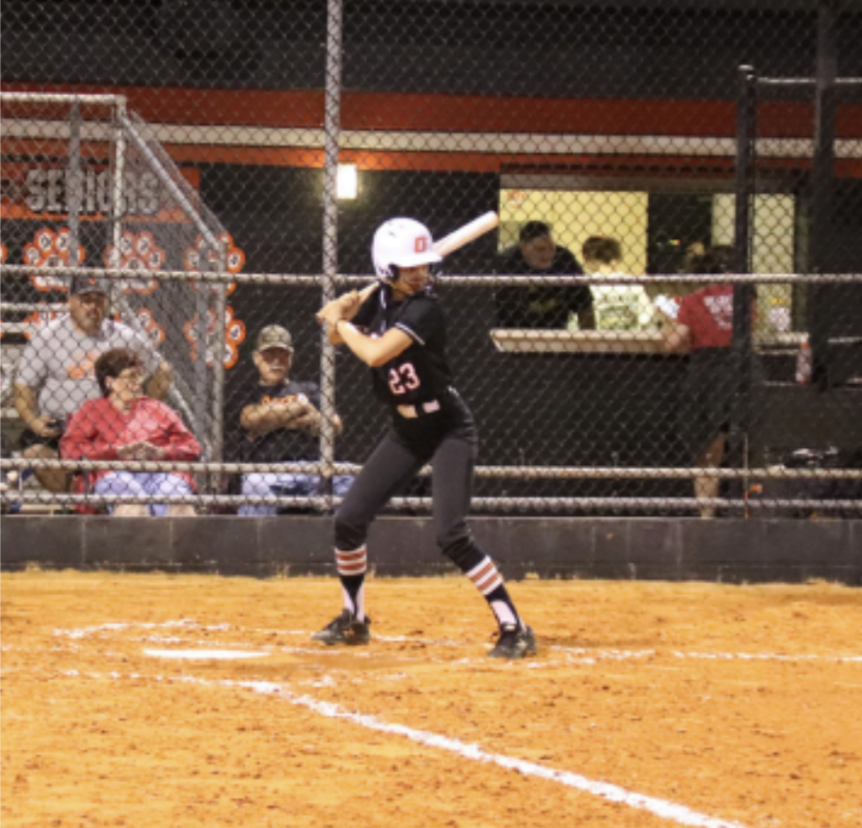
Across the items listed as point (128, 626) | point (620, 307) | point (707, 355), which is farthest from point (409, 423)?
point (620, 307)

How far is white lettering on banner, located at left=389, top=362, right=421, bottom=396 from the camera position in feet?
22.0

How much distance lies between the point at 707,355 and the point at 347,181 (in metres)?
3.44

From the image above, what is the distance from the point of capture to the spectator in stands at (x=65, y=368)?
954 cm

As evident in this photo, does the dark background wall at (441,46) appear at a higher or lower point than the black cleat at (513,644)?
higher

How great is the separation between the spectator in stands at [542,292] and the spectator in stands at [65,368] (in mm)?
2516

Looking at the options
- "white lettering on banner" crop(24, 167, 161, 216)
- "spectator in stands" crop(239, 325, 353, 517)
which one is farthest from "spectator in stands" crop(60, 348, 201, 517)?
"white lettering on banner" crop(24, 167, 161, 216)

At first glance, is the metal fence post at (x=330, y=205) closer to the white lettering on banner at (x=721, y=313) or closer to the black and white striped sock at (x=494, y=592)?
the black and white striped sock at (x=494, y=592)

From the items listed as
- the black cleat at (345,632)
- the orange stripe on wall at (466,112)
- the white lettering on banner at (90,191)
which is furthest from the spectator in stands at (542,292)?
the black cleat at (345,632)

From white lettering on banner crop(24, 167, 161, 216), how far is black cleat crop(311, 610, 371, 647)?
160 inches

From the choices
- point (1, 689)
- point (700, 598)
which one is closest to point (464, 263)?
point (700, 598)

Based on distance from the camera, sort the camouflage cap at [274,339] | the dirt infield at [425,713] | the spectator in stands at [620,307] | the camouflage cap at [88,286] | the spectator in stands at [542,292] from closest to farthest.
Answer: the dirt infield at [425,713], the camouflage cap at [88,286], the camouflage cap at [274,339], the spectator in stands at [542,292], the spectator in stands at [620,307]

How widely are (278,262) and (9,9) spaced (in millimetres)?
2658

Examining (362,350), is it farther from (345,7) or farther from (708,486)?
(345,7)

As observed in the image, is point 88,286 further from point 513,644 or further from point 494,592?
point 513,644
